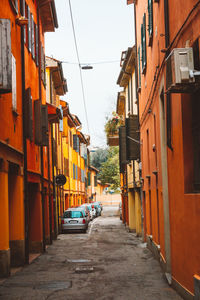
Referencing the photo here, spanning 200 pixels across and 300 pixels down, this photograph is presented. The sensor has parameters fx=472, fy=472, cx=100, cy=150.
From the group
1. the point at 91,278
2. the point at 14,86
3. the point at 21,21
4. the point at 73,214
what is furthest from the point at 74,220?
the point at 91,278

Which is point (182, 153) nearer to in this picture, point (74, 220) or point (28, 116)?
point (28, 116)

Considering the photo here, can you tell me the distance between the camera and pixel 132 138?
70.1 feet

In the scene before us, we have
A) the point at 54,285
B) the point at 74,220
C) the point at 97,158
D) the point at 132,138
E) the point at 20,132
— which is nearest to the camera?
the point at 54,285

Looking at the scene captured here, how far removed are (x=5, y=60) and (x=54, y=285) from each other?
499cm

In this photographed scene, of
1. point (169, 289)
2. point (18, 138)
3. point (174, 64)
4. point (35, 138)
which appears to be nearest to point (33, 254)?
point (35, 138)

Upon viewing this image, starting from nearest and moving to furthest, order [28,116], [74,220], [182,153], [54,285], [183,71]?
1. [183,71]
2. [182,153]
3. [54,285]
4. [28,116]
5. [74,220]

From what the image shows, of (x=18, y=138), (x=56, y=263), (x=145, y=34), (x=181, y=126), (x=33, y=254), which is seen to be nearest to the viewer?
(x=181, y=126)

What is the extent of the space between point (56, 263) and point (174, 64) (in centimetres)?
931

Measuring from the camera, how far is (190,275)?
25.1 ft

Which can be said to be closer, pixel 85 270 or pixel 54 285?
pixel 54 285

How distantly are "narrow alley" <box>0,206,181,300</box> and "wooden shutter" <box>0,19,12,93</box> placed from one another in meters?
4.08

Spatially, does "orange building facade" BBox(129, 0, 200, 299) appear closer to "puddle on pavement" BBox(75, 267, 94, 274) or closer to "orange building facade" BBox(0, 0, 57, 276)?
"puddle on pavement" BBox(75, 267, 94, 274)

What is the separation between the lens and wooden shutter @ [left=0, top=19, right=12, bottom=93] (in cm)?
896

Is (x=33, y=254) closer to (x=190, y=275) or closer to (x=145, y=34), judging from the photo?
(x=145, y=34)
